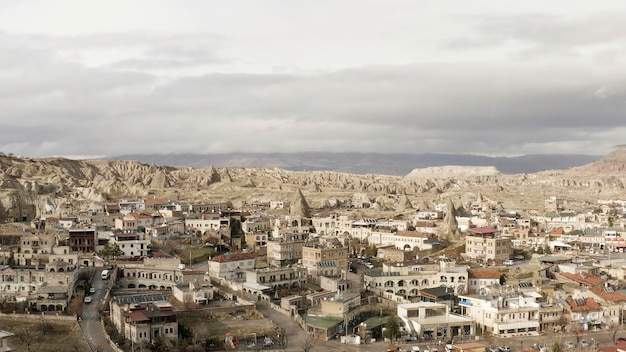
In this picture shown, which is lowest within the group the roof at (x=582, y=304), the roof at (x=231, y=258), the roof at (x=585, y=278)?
the roof at (x=582, y=304)

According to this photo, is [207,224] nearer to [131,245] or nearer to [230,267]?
[131,245]

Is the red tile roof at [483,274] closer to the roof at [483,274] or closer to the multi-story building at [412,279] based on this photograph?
the roof at [483,274]

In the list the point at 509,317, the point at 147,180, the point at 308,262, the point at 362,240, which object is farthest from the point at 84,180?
the point at 509,317

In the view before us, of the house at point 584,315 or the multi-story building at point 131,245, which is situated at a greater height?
the multi-story building at point 131,245

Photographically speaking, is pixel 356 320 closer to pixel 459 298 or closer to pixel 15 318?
pixel 459 298

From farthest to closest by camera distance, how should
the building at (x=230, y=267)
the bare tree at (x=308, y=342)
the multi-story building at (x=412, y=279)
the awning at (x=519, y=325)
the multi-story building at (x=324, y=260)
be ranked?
the multi-story building at (x=324, y=260) < the building at (x=230, y=267) < the multi-story building at (x=412, y=279) < the awning at (x=519, y=325) < the bare tree at (x=308, y=342)

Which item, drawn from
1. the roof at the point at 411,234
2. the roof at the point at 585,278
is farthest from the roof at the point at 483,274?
the roof at the point at 411,234

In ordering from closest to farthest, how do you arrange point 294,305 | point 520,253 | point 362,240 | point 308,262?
point 294,305 < point 308,262 < point 520,253 < point 362,240
